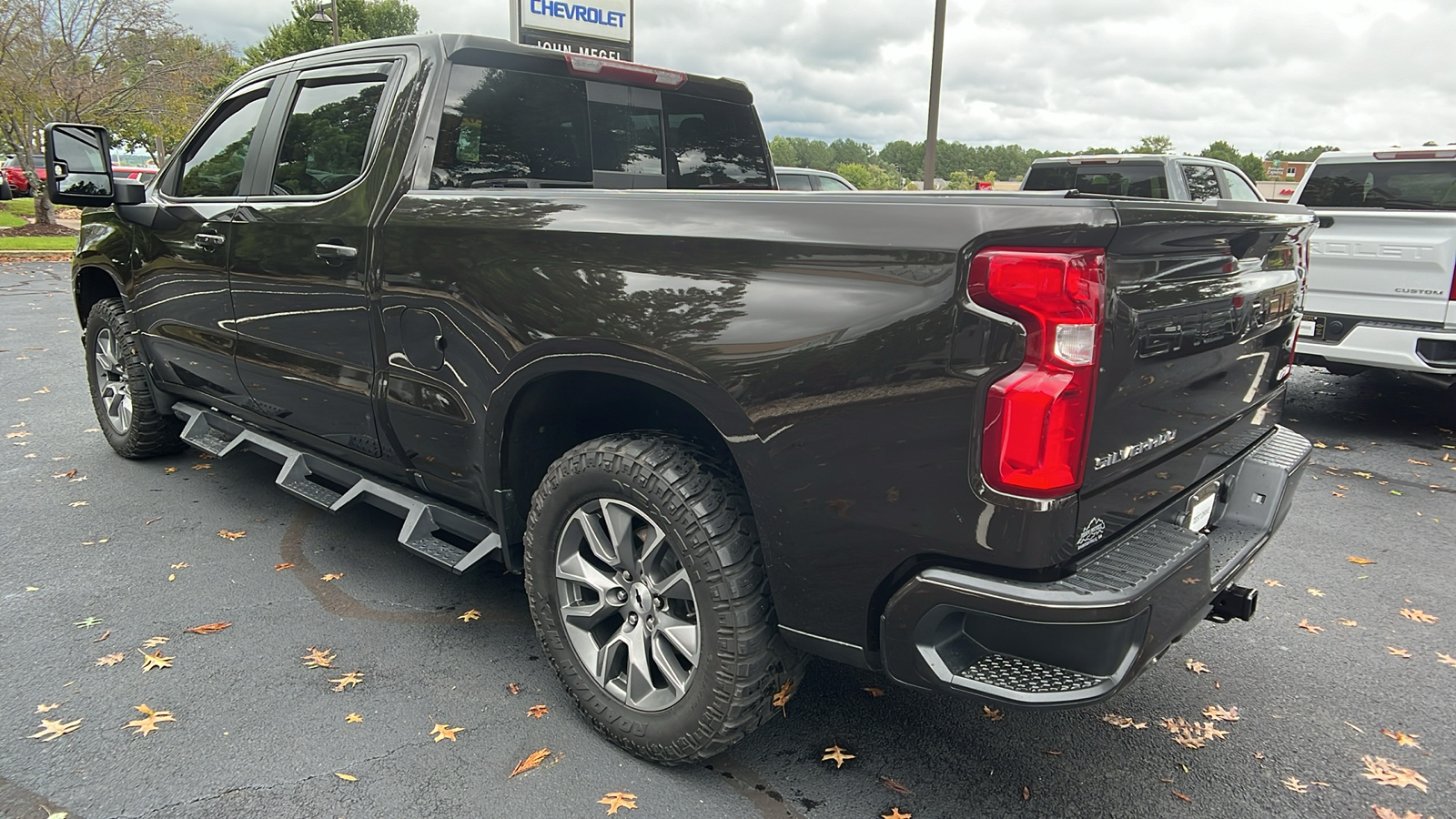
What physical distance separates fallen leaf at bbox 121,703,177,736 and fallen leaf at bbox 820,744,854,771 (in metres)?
1.95

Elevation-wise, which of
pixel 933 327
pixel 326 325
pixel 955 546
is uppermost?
pixel 933 327

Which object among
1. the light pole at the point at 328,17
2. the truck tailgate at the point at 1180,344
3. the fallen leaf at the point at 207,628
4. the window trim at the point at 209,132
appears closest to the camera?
the truck tailgate at the point at 1180,344

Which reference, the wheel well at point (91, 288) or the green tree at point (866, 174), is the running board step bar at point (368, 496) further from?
the green tree at point (866, 174)

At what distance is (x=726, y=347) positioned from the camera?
6.96 feet

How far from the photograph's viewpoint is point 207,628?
130 inches

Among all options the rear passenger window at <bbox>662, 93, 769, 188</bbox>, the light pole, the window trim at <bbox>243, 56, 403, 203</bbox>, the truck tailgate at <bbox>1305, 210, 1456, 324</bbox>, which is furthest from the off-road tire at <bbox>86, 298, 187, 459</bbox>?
the light pole

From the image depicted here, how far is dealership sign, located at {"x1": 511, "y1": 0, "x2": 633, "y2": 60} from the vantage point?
12.8 meters

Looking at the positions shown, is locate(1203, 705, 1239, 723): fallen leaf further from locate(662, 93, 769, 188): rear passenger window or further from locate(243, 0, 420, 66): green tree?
locate(243, 0, 420, 66): green tree

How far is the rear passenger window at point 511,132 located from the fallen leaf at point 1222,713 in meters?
2.84

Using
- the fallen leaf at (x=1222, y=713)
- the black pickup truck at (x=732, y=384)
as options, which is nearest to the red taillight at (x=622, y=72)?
the black pickup truck at (x=732, y=384)

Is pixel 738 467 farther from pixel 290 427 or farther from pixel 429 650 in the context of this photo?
pixel 290 427

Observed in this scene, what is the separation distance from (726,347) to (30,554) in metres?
3.60

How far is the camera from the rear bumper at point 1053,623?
182 centimetres

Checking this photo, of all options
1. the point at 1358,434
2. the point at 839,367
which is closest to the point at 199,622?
the point at 839,367
